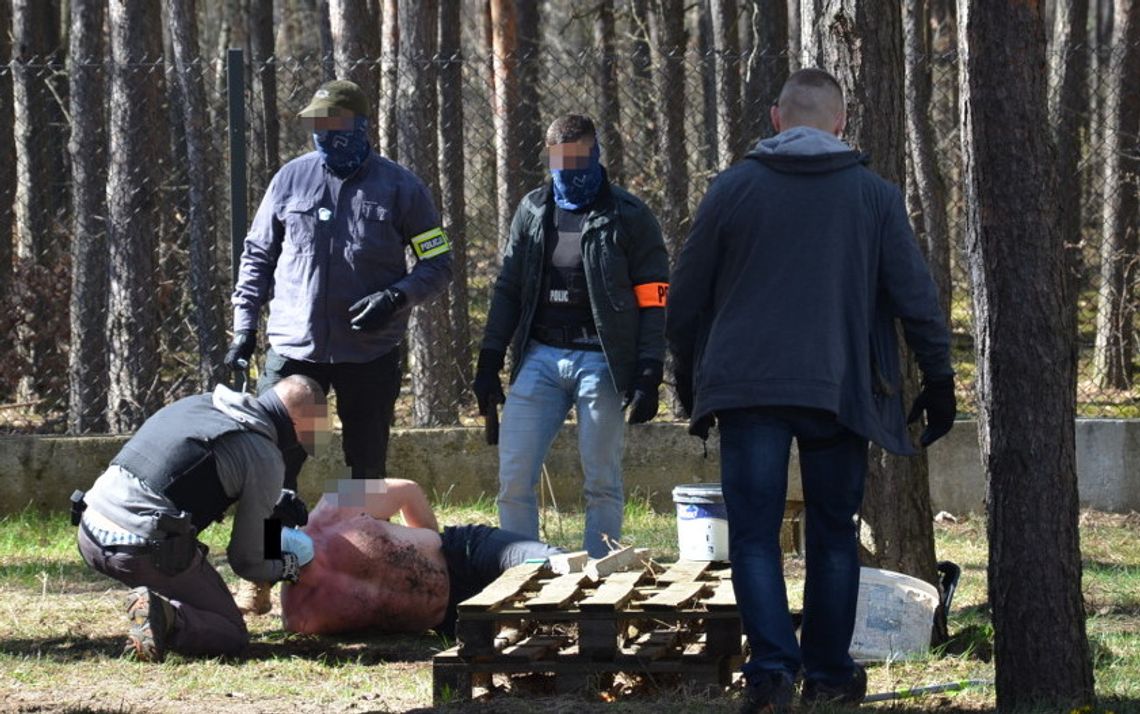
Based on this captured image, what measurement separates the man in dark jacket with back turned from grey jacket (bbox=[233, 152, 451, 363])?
92.7 inches

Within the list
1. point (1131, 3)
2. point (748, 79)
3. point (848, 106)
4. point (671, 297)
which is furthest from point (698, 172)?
point (671, 297)

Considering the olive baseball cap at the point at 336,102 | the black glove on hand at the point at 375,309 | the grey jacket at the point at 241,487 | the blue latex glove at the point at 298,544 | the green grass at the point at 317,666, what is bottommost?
the green grass at the point at 317,666

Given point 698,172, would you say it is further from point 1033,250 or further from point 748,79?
point 1033,250

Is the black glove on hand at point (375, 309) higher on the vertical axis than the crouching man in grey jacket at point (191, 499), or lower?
higher

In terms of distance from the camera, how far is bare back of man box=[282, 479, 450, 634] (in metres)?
6.12

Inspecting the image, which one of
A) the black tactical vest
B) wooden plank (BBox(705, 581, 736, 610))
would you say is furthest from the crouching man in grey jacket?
wooden plank (BBox(705, 581, 736, 610))

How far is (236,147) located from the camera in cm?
812

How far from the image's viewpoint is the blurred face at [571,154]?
6.29 metres

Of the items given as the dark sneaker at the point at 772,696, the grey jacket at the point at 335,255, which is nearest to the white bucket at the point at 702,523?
the grey jacket at the point at 335,255

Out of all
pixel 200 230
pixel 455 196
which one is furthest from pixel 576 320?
pixel 200 230

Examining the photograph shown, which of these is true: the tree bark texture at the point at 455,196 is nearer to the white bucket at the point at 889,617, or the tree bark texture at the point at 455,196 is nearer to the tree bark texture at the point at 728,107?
the tree bark texture at the point at 728,107

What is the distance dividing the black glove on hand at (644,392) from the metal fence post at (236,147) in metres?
2.62

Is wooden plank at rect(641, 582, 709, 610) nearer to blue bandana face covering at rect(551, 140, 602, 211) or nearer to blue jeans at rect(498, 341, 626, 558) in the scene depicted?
blue jeans at rect(498, 341, 626, 558)

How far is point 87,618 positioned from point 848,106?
363 cm
